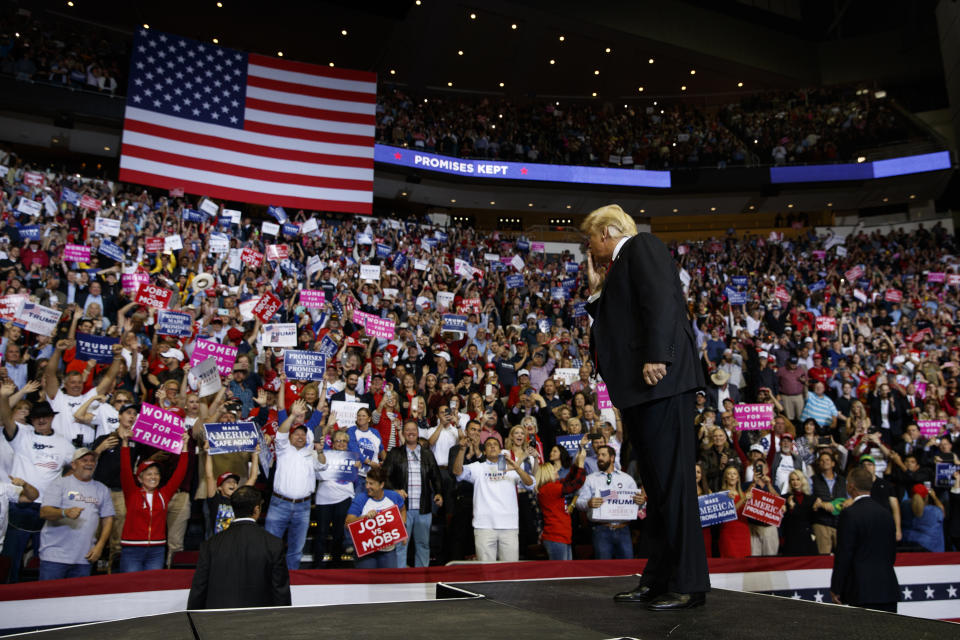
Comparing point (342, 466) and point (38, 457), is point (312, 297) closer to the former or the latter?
point (342, 466)

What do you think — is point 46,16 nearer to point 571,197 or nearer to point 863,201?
point 571,197

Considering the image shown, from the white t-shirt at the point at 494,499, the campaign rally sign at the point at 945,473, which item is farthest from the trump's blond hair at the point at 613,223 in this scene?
the campaign rally sign at the point at 945,473

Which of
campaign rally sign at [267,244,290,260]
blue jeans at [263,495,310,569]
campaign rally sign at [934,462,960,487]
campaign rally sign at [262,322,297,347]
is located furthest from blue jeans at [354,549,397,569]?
campaign rally sign at [267,244,290,260]

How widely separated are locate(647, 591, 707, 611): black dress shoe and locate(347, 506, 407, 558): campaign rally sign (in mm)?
4021

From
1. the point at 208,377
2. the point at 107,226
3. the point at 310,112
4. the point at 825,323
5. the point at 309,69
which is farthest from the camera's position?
the point at 309,69

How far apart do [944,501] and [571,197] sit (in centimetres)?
2139

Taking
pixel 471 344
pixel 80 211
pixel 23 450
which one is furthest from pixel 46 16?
pixel 23 450

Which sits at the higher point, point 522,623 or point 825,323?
point 825,323

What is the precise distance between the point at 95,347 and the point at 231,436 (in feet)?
7.92

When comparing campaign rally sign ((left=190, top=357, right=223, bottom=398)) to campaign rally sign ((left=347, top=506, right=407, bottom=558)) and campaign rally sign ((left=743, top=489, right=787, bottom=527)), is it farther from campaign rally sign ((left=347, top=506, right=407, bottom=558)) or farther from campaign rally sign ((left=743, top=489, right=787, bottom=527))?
campaign rally sign ((left=743, top=489, right=787, bottom=527))

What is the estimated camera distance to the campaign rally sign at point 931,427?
31.8 ft

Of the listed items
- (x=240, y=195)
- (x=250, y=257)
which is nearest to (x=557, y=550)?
(x=250, y=257)

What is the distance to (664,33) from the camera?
85.7 feet

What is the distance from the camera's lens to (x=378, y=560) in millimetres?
6305
